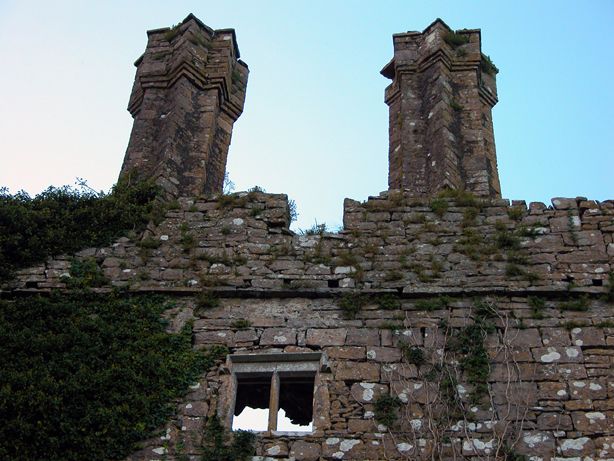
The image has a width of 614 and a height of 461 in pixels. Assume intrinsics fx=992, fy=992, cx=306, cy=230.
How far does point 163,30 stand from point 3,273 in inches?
222

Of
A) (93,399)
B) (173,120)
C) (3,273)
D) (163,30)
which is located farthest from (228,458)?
(163,30)

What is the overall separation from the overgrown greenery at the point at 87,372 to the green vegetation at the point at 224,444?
49 cm

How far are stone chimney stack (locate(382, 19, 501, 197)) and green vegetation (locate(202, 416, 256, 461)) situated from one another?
172 inches

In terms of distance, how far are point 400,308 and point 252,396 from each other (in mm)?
1742

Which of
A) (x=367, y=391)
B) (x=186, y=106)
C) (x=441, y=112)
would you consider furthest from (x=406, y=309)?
(x=186, y=106)

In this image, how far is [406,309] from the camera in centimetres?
993

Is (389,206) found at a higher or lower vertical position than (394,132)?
lower

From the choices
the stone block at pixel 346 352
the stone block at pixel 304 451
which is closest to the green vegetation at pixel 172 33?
the stone block at pixel 346 352

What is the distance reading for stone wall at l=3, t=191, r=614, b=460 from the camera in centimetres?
881

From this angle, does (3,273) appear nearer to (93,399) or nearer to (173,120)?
(93,399)

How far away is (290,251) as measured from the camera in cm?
1070

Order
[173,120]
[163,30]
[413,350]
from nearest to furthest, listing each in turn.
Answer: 1. [413,350]
2. [173,120]
3. [163,30]

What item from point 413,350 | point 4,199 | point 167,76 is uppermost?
point 167,76

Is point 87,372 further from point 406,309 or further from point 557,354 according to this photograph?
point 557,354
